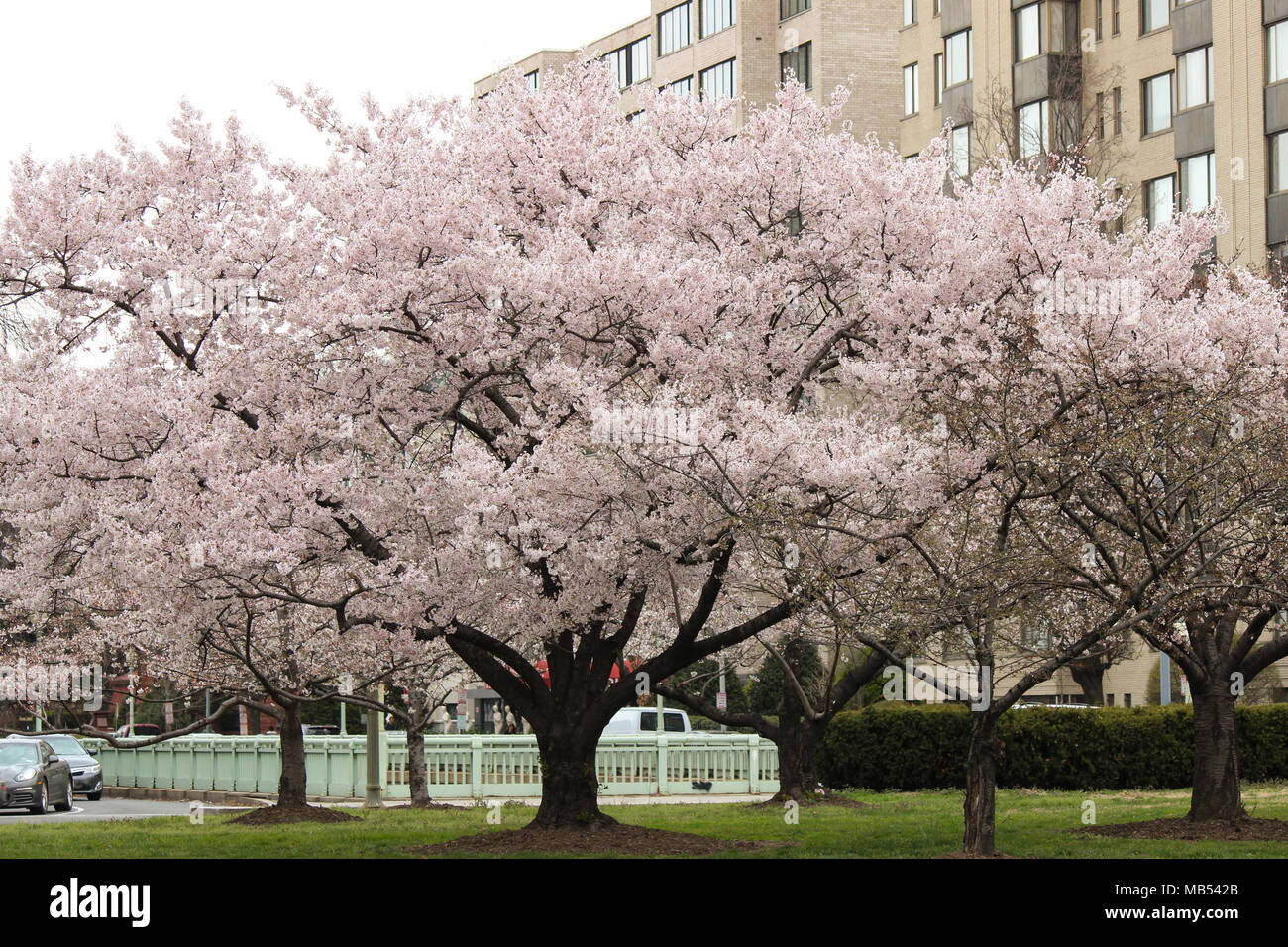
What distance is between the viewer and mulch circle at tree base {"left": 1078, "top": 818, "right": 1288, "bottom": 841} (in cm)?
1669

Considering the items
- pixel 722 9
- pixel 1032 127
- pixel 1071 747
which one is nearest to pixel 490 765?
pixel 1071 747

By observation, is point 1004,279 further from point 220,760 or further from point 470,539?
point 220,760

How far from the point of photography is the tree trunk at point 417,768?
25.4 meters

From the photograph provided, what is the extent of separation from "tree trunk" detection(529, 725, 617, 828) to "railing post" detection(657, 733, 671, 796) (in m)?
11.3

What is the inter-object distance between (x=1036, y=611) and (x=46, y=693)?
18.8 m

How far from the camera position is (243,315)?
16.1 m

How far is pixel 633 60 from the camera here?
65.7 meters

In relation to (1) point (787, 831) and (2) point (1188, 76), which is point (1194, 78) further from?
(1) point (787, 831)

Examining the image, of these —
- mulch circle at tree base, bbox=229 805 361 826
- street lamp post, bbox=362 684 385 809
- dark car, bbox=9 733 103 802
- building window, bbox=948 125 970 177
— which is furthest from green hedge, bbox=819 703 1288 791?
building window, bbox=948 125 970 177

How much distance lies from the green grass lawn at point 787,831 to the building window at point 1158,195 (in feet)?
67.3

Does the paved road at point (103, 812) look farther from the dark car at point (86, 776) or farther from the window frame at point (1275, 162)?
the window frame at point (1275, 162)

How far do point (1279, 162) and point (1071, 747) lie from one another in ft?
64.1

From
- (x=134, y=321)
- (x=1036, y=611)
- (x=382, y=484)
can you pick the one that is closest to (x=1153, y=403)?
(x=1036, y=611)

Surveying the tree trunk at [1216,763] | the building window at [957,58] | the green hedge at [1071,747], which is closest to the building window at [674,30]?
the building window at [957,58]
